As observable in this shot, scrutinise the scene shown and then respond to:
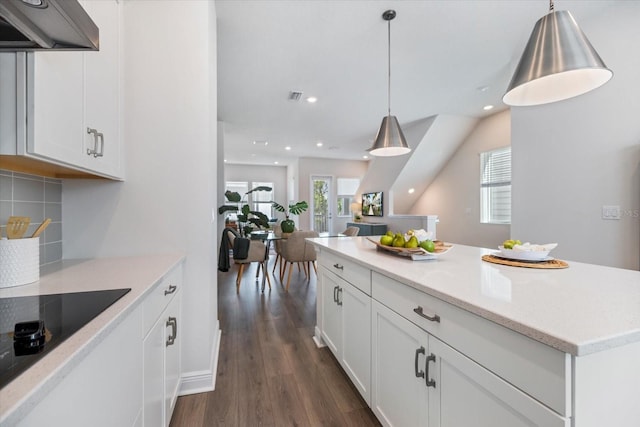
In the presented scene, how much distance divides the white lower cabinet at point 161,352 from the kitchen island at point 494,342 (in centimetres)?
101

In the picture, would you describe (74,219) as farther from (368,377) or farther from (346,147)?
(346,147)

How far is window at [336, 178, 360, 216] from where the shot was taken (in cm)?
930

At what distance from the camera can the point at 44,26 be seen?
0.85 meters

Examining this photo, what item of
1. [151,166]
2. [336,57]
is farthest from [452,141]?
[151,166]

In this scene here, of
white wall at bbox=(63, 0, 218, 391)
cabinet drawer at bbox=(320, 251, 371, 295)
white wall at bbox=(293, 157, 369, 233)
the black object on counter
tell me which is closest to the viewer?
the black object on counter

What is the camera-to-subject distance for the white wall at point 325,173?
28.9ft

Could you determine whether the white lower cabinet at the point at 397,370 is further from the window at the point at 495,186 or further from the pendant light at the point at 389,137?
the window at the point at 495,186

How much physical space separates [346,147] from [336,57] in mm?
4449

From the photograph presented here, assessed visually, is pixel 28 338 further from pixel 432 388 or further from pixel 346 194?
pixel 346 194

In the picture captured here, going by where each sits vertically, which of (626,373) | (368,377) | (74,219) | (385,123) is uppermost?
(385,123)

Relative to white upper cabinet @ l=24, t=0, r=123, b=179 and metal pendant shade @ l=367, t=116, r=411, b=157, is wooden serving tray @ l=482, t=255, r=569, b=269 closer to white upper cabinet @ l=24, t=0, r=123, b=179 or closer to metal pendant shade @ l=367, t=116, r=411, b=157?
metal pendant shade @ l=367, t=116, r=411, b=157

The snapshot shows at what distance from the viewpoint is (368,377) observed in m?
1.53

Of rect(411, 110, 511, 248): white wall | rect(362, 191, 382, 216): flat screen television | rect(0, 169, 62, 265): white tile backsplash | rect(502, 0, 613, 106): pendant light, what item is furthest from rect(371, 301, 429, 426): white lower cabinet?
rect(362, 191, 382, 216): flat screen television

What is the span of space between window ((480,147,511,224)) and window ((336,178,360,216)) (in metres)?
4.36
